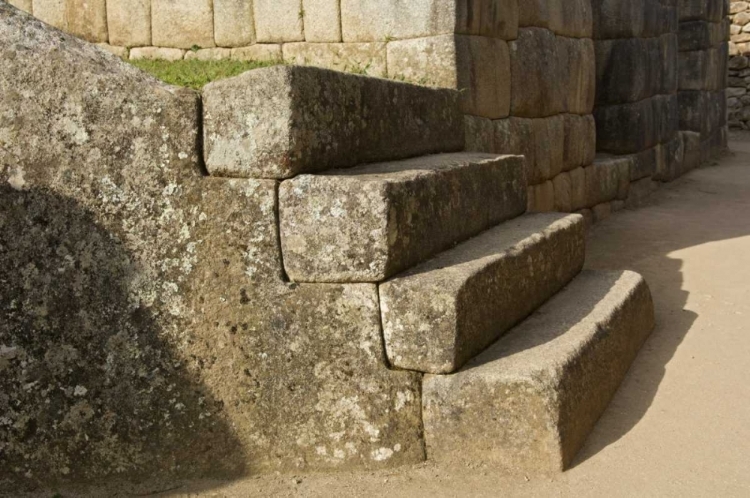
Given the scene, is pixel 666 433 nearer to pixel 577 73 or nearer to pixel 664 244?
pixel 664 244

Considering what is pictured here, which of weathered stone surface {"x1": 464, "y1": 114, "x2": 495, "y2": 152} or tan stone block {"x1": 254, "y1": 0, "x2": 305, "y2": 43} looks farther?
tan stone block {"x1": 254, "y1": 0, "x2": 305, "y2": 43}

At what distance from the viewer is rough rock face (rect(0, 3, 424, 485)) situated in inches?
117

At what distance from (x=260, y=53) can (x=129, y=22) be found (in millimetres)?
1177

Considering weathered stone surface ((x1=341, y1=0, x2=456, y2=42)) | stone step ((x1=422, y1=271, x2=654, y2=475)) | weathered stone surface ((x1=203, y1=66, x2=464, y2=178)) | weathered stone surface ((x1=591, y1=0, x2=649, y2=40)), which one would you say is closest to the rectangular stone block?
weathered stone surface ((x1=341, y1=0, x2=456, y2=42))

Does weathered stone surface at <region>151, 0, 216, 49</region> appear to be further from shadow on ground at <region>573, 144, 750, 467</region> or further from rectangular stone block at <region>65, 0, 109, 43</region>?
shadow on ground at <region>573, 144, 750, 467</region>

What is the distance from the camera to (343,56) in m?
5.31

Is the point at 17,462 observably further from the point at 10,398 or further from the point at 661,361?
the point at 661,361

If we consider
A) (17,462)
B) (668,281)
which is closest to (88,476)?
(17,462)

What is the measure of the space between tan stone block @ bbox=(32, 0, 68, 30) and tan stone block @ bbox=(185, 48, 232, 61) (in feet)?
3.71

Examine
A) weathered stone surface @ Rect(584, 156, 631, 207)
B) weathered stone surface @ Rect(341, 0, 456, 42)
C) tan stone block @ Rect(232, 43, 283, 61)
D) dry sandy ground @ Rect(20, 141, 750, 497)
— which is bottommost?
dry sandy ground @ Rect(20, 141, 750, 497)

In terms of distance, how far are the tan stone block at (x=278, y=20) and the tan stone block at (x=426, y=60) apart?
0.73 meters

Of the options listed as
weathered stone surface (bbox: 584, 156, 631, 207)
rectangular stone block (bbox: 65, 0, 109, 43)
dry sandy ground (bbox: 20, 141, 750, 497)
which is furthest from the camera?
weathered stone surface (bbox: 584, 156, 631, 207)

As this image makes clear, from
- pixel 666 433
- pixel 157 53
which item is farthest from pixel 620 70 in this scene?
pixel 666 433

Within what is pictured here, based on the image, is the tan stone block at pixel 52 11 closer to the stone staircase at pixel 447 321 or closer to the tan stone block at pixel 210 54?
the tan stone block at pixel 210 54
